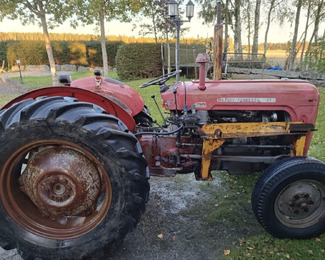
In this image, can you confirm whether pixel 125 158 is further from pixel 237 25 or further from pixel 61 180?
pixel 237 25

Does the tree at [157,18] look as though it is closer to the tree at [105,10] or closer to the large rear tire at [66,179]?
the tree at [105,10]

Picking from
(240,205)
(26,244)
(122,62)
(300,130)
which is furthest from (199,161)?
(122,62)

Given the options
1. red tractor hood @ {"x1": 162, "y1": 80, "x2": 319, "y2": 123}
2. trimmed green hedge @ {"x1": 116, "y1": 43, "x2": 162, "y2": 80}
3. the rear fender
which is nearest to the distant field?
trimmed green hedge @ {"x1": 116, "y1": 43, "x2": 162, "y2": 80}

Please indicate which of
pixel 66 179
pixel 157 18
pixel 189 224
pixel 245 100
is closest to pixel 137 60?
pixel 157 18

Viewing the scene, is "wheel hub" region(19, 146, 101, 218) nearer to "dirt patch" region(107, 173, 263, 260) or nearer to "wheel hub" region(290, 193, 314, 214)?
"dirt patch" region(107, 173, 263, 260)

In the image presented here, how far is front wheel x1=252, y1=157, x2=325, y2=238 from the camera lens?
2.20 metres

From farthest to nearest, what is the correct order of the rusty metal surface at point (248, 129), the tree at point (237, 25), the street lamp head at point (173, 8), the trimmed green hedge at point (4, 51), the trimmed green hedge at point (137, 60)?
1. the trimmed green hedge at point (4, 51)
2. the tree at point (237, 25)
3. the trimmed green hedge at point (137, 60)
4. the street lamp head at point (173, 8)
5. the rusty metal surface at point (248, 129)

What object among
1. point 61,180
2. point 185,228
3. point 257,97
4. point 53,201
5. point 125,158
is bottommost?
point 185,228

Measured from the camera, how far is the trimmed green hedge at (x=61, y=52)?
25.2 metres

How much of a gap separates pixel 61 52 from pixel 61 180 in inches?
1074

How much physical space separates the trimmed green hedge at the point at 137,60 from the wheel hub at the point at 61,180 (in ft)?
51.8

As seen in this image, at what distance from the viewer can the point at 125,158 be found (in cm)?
Result: 189

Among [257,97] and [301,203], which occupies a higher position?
[257,97]

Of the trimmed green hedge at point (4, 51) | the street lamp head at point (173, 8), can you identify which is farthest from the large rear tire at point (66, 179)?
the trimmed green hedge at point (4, 51)
